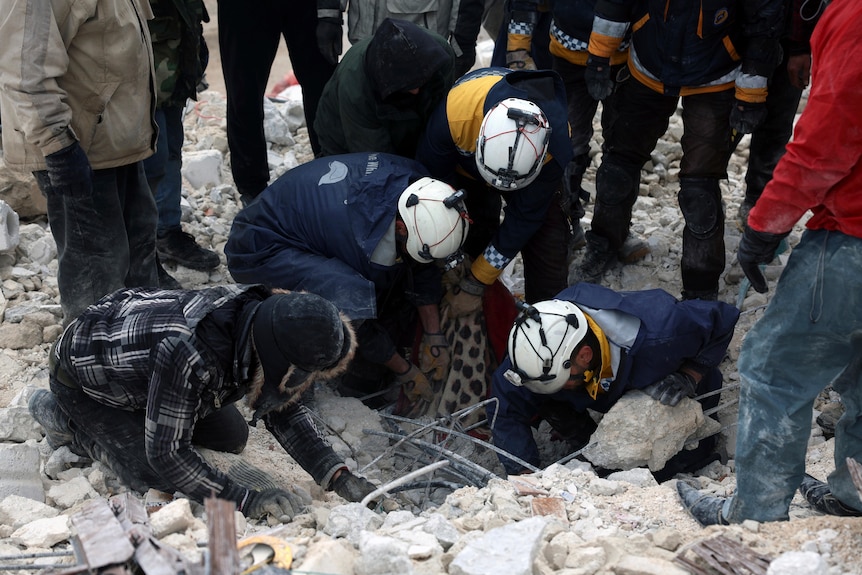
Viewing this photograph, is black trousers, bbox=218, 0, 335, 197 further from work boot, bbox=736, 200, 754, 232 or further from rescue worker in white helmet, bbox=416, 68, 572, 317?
work boot, bbox=736, 200, 754, 232

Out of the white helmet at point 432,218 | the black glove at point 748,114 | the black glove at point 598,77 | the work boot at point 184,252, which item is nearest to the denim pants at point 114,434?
the white helmet at point 432,218

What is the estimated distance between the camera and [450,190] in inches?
173

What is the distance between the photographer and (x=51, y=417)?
3834 millimetres

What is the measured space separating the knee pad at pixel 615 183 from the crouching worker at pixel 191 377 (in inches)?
99.6

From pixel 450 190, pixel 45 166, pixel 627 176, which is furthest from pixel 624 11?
pixel 45 166

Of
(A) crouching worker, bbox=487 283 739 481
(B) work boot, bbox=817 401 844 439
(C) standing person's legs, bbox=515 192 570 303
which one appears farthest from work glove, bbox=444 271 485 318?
(B) work boot, bbox=817 401 844 439

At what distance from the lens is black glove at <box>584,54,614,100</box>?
4984mm

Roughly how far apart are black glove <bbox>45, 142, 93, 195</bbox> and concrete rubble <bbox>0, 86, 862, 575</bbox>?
41.3 inches

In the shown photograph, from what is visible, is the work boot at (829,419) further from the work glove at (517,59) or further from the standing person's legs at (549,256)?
the work glove at (517,59)

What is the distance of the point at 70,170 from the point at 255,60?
79.1 inches

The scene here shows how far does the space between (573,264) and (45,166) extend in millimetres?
3259

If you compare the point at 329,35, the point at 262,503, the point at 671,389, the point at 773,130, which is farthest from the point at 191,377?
the point at 773,130

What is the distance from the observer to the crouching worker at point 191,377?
3.18m

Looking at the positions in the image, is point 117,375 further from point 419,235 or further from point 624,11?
point 624,11
